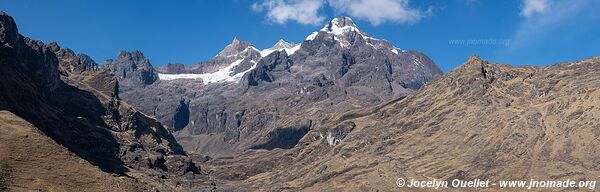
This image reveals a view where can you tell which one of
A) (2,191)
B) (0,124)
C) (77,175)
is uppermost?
(0,124)

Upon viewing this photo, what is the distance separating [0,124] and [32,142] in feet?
53.6

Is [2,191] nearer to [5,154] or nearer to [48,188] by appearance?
[48,188]

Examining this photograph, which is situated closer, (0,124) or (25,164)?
(25,164)

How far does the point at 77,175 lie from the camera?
183 meters

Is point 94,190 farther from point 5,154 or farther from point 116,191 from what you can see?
point 5,154

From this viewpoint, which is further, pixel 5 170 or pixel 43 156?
pixel 43 156

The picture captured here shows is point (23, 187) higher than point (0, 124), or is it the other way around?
point (0, 124)

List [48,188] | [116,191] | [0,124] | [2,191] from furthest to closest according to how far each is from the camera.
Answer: [0,124], [116,191], [48,188], [2,191]

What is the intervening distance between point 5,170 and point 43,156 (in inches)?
789

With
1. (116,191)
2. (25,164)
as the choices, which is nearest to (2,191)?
(25,164)

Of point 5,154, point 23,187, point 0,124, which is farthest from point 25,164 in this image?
point 0,124

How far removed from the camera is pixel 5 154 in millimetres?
174125

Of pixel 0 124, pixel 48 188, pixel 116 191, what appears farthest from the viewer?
pixel 0 124

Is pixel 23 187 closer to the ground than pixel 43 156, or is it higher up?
closer to the ground
